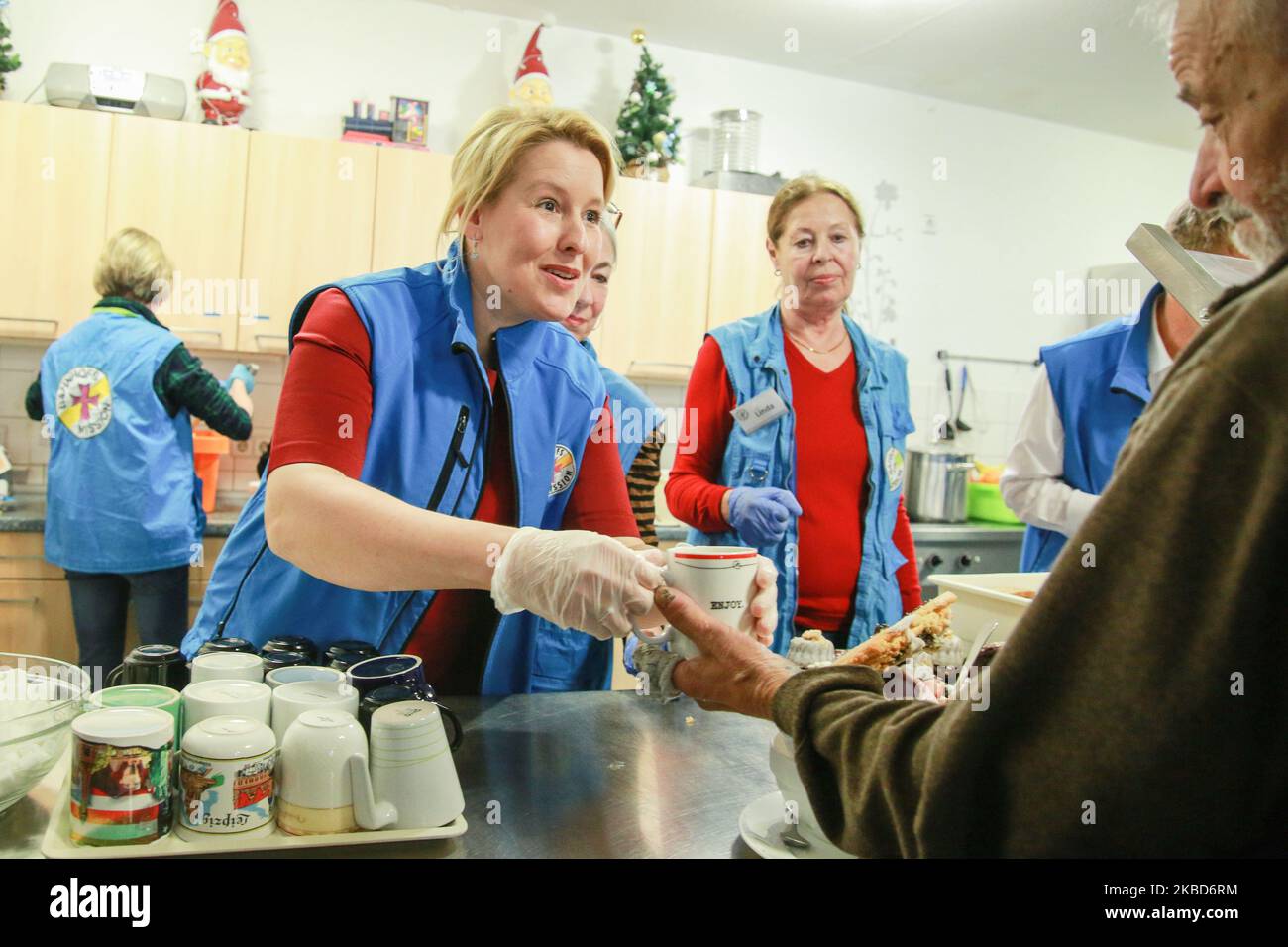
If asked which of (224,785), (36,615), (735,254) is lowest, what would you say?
(36,615)

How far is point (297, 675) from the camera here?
1053 millimetres

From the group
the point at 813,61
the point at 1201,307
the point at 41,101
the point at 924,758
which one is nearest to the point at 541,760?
the point at 924,758

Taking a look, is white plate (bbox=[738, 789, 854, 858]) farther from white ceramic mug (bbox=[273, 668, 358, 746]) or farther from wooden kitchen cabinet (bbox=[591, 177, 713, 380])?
wooden kitchen cabinet (bbox=[591, 177, 713, 380])

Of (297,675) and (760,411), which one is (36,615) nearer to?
(760,411)

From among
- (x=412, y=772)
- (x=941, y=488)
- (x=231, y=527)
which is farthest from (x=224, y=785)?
(x=941, y=488)

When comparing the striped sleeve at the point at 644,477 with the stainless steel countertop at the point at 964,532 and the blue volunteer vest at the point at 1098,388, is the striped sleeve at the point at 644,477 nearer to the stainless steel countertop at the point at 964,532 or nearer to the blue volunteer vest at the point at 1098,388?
the blue volunteer vest at the point at 1098,388

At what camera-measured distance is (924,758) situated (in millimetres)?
632

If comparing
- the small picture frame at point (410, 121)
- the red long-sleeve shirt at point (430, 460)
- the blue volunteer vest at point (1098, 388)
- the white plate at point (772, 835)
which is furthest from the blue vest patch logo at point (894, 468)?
the small picture frame at point (410, 121)

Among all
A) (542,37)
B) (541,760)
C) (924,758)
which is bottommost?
(541,760)

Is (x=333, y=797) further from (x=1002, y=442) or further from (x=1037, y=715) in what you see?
(x=1002, y=442)

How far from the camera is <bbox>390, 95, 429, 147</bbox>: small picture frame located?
363 centimetres

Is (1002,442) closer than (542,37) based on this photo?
No

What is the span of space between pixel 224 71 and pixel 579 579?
317cm
